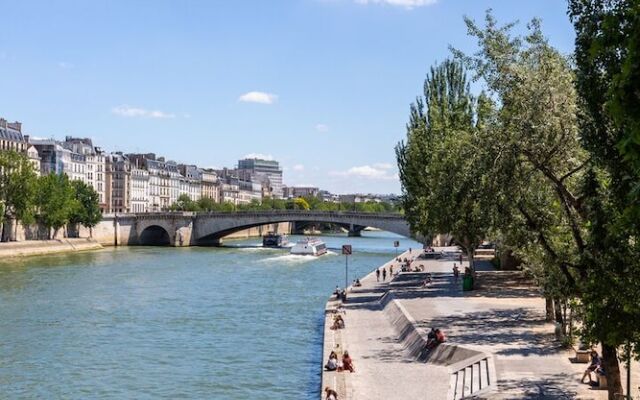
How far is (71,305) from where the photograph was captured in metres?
39.9

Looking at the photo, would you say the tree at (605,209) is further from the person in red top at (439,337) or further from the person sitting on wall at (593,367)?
the person in red top at (439,337)

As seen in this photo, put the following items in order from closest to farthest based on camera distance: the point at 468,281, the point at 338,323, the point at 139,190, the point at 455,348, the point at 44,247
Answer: the point at 455,348 < the point at 338,323 < the point at 468,281 < the point at 44,247 < the point at 139,190

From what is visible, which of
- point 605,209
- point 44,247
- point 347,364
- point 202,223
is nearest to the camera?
point 605,209

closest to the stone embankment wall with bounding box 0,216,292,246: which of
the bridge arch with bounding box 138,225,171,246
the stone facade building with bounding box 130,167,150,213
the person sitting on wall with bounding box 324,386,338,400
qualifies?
the bridge arch with bounding box 138,225,171,246

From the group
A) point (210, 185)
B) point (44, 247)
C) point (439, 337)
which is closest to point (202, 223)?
point (44, 247)

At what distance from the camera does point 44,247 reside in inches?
3066

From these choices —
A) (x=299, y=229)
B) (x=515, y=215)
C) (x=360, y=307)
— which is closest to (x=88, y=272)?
(x=360, y=307)

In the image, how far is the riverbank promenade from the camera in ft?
64.5

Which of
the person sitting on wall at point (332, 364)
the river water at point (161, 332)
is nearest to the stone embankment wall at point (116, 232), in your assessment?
the river water at point (161, 332)

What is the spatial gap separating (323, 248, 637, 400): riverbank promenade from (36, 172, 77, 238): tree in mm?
50614

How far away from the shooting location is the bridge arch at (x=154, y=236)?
338 ft

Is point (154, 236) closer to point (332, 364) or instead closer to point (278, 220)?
point (278, 220)

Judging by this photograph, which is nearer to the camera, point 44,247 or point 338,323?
point 338,323

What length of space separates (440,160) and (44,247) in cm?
5166
